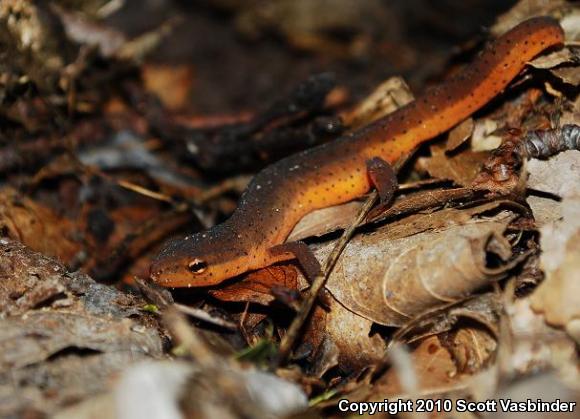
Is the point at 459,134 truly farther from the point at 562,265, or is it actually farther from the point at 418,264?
the point at 562,265

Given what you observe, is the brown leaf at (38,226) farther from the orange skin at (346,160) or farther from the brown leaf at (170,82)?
the brown leaf at (170,82)

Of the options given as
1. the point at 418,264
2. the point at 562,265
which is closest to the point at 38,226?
the point at 418,264

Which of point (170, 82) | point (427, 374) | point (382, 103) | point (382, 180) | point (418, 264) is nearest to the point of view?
point (427, 374)

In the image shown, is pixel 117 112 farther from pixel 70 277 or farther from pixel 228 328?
pixel 228 328

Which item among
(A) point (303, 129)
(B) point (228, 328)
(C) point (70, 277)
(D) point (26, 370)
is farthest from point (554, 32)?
(D) point (26, 370)

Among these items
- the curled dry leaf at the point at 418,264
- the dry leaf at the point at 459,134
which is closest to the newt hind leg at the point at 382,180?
the curled dry leaf at the point at 418,264

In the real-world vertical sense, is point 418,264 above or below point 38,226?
below
